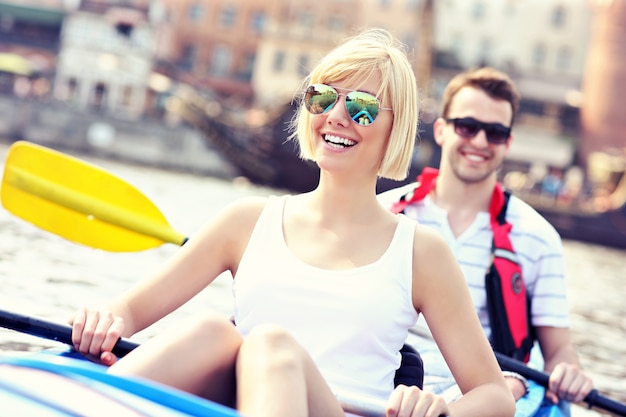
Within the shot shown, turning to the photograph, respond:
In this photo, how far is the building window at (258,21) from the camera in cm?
4447

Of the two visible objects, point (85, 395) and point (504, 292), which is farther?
point (504, 292)

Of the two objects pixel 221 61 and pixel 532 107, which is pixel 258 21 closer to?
pixel 221 61

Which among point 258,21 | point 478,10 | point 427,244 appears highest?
point 478,10

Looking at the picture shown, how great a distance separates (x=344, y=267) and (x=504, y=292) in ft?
4.56

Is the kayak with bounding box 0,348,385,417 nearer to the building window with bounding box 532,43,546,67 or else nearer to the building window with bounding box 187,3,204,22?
the building window with bounding box 532,43,546,67

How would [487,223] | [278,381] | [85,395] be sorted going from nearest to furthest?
[85,395]
[278,381]
[487,223]

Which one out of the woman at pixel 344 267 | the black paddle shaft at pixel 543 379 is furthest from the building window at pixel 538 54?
the woman at pixel 344 267

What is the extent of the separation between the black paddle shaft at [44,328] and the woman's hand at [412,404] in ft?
2.28

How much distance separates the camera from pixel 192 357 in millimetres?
1942

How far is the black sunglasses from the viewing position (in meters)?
3.77

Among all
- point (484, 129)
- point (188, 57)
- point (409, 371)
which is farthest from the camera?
point (188, 57)

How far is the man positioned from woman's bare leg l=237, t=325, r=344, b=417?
4.99 feet

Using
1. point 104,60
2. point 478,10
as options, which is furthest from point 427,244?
point 478,10

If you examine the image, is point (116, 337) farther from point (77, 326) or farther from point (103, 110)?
point (103, 110)
